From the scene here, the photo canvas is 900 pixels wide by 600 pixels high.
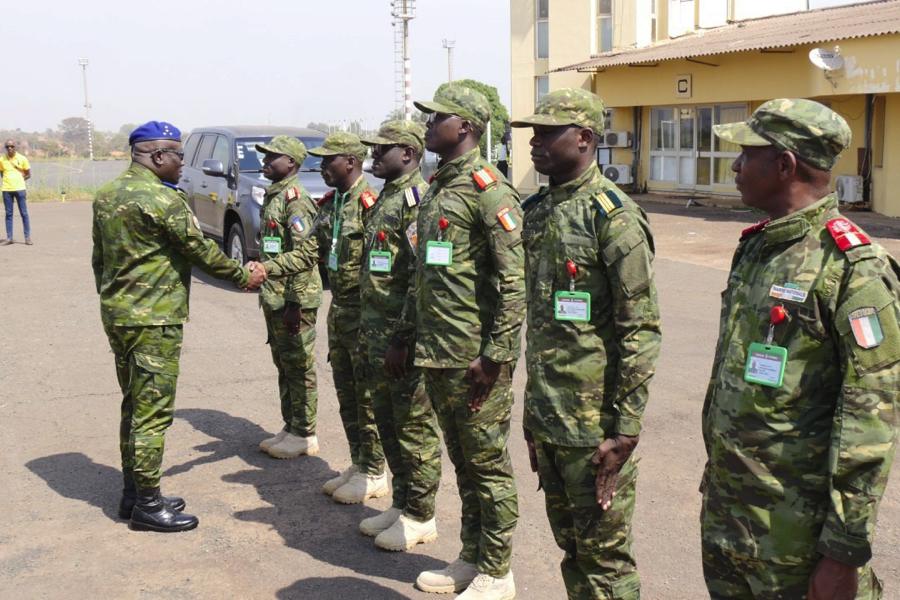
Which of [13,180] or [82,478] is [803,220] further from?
[13,180]

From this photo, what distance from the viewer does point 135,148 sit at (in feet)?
16.5

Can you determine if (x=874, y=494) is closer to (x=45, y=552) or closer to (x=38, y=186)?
(x=45, y=552)

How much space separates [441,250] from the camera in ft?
13.1

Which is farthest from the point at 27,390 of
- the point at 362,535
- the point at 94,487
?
the point at 362,535

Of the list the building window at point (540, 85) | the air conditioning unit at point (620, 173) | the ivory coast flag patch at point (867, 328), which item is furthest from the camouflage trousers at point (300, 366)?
the building window at point (540, 85)

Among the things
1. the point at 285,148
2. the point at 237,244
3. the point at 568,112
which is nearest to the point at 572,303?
the point at 568,112

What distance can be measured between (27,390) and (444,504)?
170 inches

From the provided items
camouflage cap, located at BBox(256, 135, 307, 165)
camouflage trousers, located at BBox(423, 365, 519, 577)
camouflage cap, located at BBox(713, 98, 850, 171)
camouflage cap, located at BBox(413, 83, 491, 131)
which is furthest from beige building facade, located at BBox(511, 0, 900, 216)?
camouflage cap, located at BBox(713, 98, 850, 171)

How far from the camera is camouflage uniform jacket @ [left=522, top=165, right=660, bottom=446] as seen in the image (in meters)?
3.14

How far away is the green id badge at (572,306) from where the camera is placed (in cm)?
321

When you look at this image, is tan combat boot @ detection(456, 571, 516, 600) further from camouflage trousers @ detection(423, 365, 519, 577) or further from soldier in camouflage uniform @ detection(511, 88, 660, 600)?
soldier in camouflage uniform @ detection(511, 88, 660, 600)

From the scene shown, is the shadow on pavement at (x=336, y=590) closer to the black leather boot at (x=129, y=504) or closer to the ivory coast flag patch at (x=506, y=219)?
the black leather boot at (x=129, y=504)

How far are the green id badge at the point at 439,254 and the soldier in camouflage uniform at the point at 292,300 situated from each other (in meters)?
2.06

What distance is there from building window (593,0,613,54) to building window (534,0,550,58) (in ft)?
5.55
